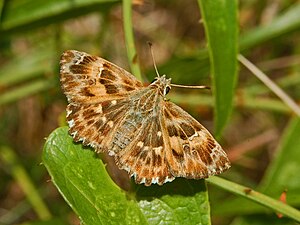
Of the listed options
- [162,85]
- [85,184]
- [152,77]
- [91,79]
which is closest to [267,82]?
[152,77]

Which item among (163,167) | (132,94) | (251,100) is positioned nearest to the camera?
(163,167)

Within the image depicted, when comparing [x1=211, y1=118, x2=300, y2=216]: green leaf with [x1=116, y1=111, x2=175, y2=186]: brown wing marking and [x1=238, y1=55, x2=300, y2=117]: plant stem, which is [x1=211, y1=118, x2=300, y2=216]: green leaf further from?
[x1=116, y1=111, x2=175, y2=186]: brown wing marking

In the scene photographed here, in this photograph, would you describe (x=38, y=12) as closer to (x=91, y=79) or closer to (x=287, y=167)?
(x=91, y=79)

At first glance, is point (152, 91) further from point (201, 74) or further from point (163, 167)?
point (201, 74)

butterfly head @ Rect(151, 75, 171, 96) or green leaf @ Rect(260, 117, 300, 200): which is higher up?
butterfly head @ Rect(151, 75, 171, 96)

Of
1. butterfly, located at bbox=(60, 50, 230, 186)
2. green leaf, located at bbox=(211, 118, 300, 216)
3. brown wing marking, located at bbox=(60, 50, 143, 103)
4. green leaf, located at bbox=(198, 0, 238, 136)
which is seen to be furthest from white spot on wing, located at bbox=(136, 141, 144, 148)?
green leaf, located at bbox=(211, 118, 300, 216)

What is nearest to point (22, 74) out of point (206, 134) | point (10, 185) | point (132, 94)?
point (10, 185)

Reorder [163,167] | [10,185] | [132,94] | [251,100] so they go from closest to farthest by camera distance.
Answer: [163,167], [132,94], [251,100], [10,185]

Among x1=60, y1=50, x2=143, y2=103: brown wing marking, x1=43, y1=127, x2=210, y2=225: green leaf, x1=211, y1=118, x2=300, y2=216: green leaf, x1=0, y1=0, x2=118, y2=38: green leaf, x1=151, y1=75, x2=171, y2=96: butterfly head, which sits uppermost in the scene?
x1=0, y1=0, x2=118, y2=38: green leaf
